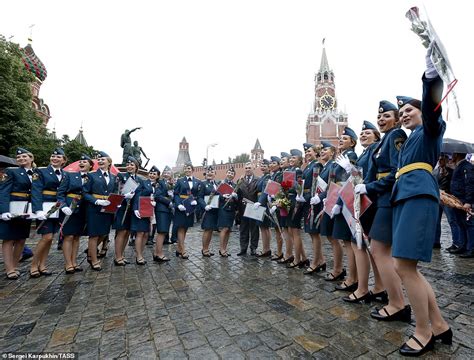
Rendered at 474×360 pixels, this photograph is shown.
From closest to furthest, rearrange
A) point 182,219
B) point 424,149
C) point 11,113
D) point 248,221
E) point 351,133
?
point 424,149
point 351,133
point 182,219
point 248,221
point 11,113

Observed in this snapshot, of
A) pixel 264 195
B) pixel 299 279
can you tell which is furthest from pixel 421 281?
pixel 264 195

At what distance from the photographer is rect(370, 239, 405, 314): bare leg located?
111 inches

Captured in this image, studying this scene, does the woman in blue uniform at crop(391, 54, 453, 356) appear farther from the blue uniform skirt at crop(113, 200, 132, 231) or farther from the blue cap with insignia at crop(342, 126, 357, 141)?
the blue uniform skirt at crop(113, 200, 132, 231)

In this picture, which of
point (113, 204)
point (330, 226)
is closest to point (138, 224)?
point (113, 204)

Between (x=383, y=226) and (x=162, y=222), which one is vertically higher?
(x=383, y=226)

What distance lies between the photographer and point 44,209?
4.85m

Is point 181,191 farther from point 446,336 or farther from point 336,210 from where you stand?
point 446,336

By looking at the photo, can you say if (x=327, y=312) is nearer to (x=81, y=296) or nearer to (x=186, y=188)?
(x=81, y=296)

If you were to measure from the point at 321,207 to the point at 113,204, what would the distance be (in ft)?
13.8

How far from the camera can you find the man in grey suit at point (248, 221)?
22.9 ft

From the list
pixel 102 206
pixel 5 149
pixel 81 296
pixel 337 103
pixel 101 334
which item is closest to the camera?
pixel 101 334

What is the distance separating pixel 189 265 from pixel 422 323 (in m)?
4.36

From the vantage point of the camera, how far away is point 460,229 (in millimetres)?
6281

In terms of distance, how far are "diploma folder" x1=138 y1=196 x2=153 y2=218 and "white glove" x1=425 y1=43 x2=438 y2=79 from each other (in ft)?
18.0
